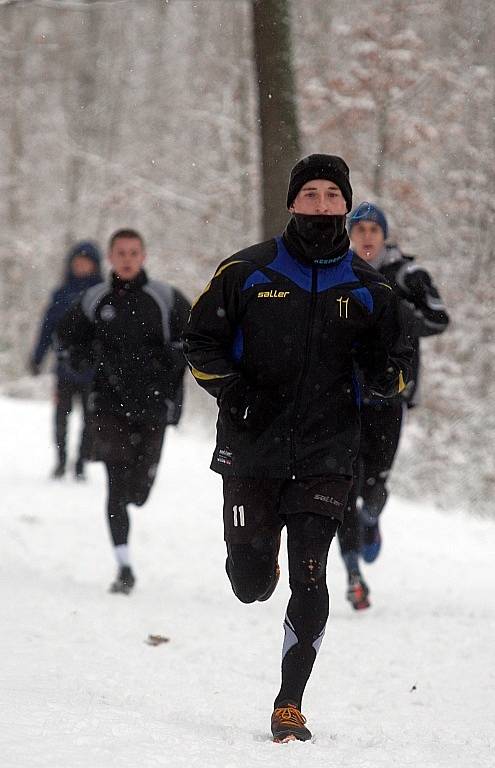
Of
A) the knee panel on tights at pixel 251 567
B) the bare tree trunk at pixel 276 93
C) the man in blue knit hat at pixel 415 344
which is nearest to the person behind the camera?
the knee panel on tights at pixel 251 567

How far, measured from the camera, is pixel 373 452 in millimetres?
7301

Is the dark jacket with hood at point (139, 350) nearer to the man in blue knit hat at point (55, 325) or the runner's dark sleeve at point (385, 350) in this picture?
the runner's dark sleeve at point (385, 350)

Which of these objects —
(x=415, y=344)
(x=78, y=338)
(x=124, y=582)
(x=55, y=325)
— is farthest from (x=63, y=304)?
(x=415, y=344)

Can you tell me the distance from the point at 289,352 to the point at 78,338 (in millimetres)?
3540

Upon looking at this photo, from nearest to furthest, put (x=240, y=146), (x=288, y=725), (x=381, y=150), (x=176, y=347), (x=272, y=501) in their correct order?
(x=288, y=725) → (x=272, y=501) → (x=176, y=347) → (x=381, y=150) → (x=240, y=146)

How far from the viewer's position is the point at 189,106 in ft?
86.6

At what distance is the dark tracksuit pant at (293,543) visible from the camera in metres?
4.30

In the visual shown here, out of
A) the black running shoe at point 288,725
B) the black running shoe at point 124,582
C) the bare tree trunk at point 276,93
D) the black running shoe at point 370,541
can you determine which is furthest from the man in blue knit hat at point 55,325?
the black running shoe at point 288,725

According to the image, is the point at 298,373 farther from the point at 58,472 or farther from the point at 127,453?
the point at 58,472

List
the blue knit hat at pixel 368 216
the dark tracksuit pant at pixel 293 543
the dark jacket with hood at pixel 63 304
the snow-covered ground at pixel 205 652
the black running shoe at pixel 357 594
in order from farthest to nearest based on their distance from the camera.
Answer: the dark jacket with hood at pixel 63 304, the black running shoe at pixel 357 594, the blue knit hat at pixel 368 216, the dark tracksuit pant at pixel 293 543, the snow-covered ground at pixel 205 652

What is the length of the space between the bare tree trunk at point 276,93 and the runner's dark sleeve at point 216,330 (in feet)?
16.7

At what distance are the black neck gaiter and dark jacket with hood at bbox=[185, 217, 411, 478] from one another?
0.04ft

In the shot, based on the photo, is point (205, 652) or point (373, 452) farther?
point (373, 452)

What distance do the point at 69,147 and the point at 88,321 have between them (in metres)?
21.1
